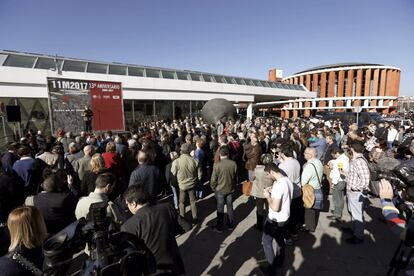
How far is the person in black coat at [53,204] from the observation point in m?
3.11

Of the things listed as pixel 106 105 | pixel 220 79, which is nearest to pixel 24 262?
pixel 106 105

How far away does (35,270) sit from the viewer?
156 cm

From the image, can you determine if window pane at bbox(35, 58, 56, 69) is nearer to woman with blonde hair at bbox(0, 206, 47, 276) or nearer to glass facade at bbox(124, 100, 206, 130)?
glass facade at bbox(124, 100, 206, 130)

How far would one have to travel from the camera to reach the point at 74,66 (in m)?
18.0

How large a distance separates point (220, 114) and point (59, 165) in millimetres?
14476

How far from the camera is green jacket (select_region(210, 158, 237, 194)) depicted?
4551 mm

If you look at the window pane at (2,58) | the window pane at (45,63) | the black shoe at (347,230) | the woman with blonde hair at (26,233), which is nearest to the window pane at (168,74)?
the window pane at (45,63)

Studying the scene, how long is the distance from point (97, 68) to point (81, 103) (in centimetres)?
887

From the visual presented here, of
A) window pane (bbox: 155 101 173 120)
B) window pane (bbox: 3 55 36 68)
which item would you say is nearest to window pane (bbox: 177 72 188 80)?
window pane (bbox: 155 101 173 120)

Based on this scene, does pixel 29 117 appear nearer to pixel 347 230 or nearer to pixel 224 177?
pixel 224 177

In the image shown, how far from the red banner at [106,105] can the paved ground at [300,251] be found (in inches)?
402

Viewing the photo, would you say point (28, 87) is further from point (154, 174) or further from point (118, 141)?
point (154, 174)


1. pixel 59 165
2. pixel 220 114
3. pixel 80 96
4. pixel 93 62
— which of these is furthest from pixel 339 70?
pixel 59 165

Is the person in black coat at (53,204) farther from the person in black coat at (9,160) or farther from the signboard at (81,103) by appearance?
the signboard at (81,103)
